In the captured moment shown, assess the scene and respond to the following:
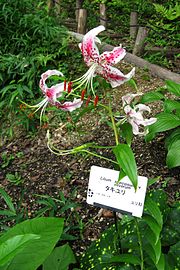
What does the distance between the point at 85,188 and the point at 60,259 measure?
0.57m

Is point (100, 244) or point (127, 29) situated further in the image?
point (127, 29)

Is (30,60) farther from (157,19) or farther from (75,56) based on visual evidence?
(157,19)

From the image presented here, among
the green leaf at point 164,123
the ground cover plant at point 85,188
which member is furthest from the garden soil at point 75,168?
the green leaf at point 164,123

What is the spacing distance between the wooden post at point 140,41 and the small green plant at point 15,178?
127 centimetres

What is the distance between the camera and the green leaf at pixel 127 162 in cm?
107

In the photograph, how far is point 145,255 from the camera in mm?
1515

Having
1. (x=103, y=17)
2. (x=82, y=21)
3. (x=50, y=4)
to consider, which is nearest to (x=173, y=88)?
(x=82, y=21)

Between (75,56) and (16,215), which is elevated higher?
(75,56)

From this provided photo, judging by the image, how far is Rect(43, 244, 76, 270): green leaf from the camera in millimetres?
1686

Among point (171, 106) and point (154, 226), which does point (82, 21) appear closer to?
point (171, 106)

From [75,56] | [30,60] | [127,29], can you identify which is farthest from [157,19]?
[30,60]

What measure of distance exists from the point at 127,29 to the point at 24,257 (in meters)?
2.73

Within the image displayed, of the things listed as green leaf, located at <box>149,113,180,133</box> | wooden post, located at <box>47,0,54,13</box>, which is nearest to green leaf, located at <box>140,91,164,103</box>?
green leaf, located at <box>149,113,180,133</box>

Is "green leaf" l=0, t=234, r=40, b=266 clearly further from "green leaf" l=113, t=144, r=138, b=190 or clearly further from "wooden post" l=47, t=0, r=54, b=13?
"wooden post" l=47, t=0, r=54, b=13
